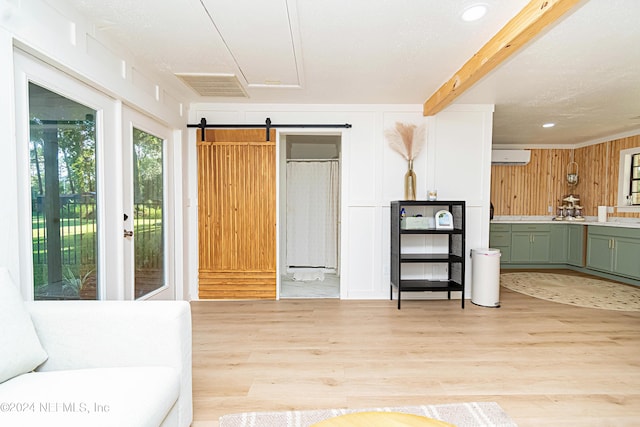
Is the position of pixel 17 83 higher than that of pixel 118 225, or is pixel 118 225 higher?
pixel 17 83

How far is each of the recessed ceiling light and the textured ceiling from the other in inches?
1.5

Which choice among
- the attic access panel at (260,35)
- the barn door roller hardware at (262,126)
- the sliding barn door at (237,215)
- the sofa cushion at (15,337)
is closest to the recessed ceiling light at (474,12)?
the attic access panel at (260,35)

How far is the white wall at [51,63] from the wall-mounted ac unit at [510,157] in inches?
210

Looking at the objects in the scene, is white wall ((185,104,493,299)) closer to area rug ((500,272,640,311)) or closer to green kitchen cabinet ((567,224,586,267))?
area rug ((500,272,640,311))

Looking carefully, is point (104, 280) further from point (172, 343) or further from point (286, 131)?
point (286, 131)

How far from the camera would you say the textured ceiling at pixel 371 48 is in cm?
198

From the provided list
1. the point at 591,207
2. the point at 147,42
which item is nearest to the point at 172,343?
the point at 147,42

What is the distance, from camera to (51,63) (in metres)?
1.88

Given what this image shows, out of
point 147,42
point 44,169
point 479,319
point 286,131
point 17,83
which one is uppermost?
point 147,42

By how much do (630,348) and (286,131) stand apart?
3.74 metres

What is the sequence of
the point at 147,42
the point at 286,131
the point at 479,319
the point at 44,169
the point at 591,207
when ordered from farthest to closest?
the point at 591,207, the point at 286,131, the point at 479,319, the point at 147,42, the point at 44,169

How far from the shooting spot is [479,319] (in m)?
3.30

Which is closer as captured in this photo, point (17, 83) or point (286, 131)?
point (17, 83)

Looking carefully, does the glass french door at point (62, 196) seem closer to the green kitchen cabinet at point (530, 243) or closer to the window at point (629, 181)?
the green kitchen cabinet at point (530, 243)
